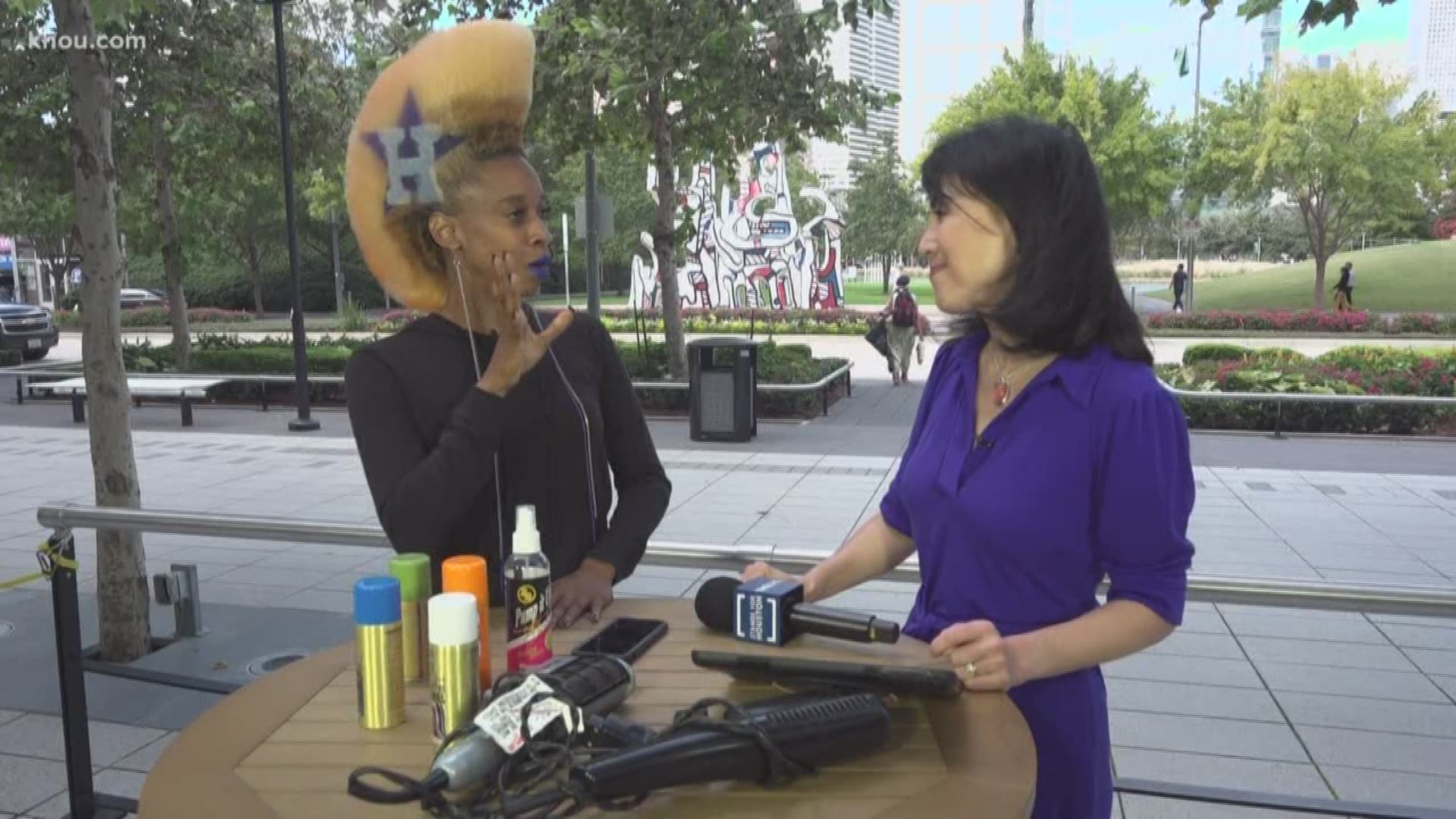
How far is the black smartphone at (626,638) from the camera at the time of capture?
6.31ft

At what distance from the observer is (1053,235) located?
1682mm

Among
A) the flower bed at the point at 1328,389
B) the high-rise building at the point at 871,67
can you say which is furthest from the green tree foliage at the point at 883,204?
the flower bed at the point at 1328,389

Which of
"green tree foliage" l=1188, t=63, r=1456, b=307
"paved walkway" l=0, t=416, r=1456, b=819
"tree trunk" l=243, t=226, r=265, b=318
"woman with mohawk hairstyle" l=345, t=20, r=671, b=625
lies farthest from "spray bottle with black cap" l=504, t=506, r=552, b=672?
"tree trunk" l=243, t=226, r=265, b=318

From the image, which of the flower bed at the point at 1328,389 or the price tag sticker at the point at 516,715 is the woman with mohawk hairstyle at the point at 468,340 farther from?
the flower bed at the point at 1328,389

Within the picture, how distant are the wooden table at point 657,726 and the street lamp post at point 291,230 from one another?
11.1m

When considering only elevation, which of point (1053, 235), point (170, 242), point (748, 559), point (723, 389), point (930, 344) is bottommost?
point (930, 344)

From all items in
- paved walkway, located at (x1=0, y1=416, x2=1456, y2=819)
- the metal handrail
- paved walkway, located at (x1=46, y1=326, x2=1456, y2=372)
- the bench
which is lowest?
paved walkway, located at (x1=0, y1=416, x2=1456, y2=819)

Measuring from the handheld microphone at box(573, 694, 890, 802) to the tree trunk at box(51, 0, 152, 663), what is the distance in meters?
4.48

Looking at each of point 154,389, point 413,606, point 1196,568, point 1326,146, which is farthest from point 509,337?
point 1326,146

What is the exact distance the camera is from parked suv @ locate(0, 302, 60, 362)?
22109 millimetres

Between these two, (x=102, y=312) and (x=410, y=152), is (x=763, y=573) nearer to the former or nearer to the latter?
(x=410, y=152)

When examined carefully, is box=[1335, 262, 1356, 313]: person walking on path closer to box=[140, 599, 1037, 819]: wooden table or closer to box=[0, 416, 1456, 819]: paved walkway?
box=[0, 416, 1456, 819]: paved walkway

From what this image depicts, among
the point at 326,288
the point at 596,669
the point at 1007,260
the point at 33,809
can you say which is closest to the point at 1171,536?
the point at 1007,260

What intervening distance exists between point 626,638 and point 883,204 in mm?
53477
